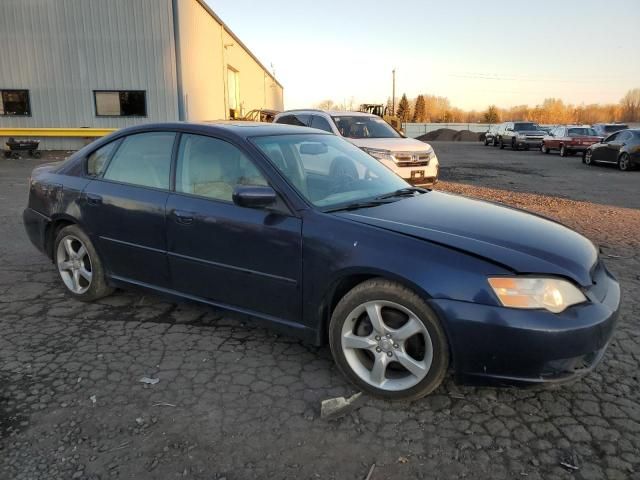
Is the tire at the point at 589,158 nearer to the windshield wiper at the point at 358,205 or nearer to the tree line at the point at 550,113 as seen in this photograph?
the windshield wiper at the point at 358,205

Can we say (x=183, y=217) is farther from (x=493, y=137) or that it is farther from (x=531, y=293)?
(x=493, y=137)

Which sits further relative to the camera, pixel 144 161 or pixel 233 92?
pixel 233 92

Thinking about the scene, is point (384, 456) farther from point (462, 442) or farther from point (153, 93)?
point (153, 93)

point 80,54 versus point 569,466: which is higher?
point 80,54

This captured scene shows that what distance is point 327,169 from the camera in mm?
3766

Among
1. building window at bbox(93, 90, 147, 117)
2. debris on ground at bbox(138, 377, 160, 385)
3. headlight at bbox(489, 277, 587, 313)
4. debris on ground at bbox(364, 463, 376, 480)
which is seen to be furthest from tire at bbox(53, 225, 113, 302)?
building window at bbox(93, 90, 147, 117)

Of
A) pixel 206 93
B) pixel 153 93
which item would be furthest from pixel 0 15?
pixel 206 93

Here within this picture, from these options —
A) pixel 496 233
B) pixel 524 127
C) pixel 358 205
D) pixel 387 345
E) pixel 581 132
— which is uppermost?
pixel 524 127

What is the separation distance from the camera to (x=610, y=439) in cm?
252

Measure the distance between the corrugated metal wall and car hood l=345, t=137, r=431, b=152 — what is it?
A: 14673 mm

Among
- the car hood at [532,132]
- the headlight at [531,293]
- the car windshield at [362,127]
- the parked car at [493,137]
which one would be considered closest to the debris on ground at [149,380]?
the headlight at [531,293]

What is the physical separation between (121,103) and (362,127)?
49.7 feet

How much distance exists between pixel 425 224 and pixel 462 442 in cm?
120

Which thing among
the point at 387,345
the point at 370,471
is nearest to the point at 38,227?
the point at 387,345
